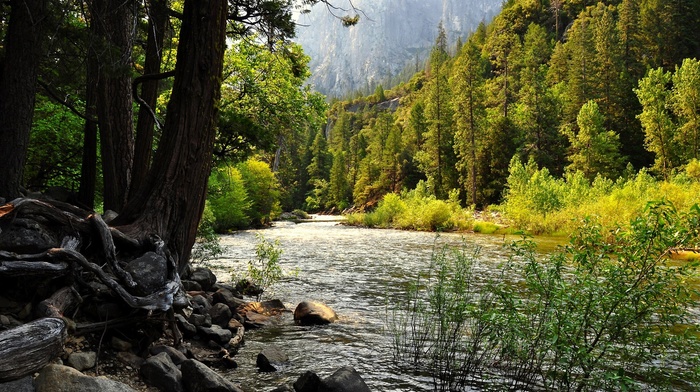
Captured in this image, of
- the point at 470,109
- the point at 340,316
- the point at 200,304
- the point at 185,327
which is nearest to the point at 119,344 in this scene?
the point at 185,327

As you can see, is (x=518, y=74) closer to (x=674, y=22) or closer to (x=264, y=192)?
(x=674, y=22)

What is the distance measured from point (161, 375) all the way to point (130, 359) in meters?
0.55

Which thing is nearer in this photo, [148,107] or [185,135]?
[185,135]

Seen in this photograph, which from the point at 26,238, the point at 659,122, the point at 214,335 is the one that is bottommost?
the point at 214,335

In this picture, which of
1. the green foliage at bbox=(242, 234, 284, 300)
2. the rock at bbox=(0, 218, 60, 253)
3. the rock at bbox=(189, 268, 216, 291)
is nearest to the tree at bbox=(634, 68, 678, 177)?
the green foliage at bbox=(242, 234, 284, 300)

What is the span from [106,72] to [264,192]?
1378 inches

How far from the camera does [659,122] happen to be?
116ft

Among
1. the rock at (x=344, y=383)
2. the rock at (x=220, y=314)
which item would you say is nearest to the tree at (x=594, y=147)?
the rock at (x=220, y=314)

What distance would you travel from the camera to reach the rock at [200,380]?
407 cm

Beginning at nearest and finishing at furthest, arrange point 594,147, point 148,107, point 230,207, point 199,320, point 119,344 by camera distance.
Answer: point 119,344 < point 199,320 < point 148,107 < point 230,207 < point 594,147

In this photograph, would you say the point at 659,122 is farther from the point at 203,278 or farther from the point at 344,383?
the point at 344,383

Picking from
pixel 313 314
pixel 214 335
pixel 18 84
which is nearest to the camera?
pixel 214 335

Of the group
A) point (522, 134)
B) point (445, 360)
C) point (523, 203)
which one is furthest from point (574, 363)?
point (522, 134)

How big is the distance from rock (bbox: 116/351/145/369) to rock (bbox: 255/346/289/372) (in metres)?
1.48
